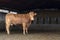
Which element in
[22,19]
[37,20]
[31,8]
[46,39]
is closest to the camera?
[46,39]

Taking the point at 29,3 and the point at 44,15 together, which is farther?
the point at 44,15

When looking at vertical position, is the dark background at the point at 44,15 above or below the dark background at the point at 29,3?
below

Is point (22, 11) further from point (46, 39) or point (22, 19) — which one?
point (46, 39)

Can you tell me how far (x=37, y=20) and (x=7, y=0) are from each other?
183 centimetres

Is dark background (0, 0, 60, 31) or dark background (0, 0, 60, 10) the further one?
dark background (0, 0, 60, 31)

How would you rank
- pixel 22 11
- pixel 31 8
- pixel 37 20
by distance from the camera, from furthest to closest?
pixel 37 20 < pixel 22 11 < pixel 31 8

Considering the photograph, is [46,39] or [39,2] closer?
[46,39]

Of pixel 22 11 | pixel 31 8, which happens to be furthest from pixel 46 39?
pixel 22 11

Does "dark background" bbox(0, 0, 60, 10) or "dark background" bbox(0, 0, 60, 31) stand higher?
"dark background" bbox(0, 0, 60, 10)

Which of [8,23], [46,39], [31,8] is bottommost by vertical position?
[46,39]

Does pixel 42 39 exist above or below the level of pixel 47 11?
below

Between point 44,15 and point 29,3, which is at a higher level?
point 29,3

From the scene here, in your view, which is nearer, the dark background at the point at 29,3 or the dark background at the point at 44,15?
the dark background at the point at 29,3

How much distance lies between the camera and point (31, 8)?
16.7 feet
